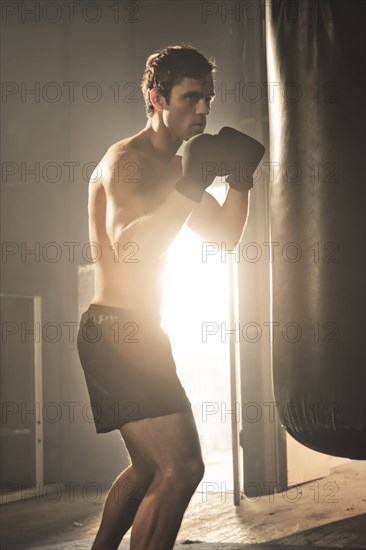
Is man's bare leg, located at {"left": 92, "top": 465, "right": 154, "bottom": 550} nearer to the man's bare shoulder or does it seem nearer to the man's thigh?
the man's thigh

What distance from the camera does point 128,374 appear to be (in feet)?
6.52

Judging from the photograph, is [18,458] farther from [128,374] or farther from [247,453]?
[128,374]

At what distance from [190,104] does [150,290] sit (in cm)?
53

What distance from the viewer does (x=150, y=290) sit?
82.4 inches

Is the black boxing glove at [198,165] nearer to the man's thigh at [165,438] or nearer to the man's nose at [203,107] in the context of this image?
the man's nose at [203,107]

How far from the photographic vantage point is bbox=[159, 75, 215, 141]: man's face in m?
2.12

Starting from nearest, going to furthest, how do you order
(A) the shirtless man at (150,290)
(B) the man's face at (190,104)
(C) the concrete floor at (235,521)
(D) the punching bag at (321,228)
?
(D) the punching bag at (321,228) < (A) the shirtless man at (150,290) < (B) the man's face at (190,104) < (C) the concrete floor at (235,521)

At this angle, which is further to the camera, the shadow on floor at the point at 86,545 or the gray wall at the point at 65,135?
the gray wall at the point at 65,135

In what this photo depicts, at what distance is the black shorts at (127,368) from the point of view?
6.41 ft

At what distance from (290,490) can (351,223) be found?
3198 mm

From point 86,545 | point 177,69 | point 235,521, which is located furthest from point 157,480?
point 235,521

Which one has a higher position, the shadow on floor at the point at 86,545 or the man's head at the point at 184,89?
the man's head at the point at 184,89

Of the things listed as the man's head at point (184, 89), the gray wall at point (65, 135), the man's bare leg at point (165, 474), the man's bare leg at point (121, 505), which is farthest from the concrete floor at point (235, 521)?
the man's head at point (184, 89)

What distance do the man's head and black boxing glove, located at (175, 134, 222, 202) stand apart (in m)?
0.15
